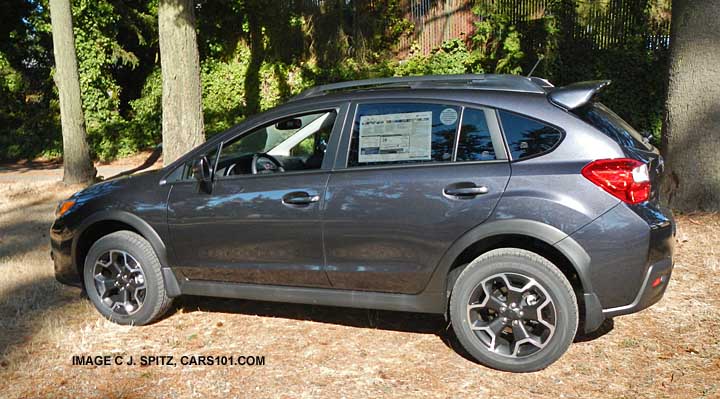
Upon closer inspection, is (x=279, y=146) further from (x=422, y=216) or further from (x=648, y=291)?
(x=648, y=291)

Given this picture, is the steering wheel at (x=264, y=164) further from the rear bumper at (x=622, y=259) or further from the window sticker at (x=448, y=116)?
the rear bumper at (x=622, y=259)

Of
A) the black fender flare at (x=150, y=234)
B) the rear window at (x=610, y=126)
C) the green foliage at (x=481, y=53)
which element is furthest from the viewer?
the green foliage at (x=481, y=53)

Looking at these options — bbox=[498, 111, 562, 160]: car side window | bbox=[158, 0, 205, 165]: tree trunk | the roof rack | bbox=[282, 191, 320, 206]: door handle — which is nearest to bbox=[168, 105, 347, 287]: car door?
bbox=[282, 191, 320, 206]: door handle

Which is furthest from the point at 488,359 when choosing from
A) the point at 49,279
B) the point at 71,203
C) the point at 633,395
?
the point at 49,279

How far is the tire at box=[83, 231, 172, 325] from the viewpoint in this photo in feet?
15.6

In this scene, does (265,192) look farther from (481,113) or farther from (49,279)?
(49,279)

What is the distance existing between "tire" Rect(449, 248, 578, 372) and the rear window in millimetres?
857

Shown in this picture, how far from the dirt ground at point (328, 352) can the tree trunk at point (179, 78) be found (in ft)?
13.4

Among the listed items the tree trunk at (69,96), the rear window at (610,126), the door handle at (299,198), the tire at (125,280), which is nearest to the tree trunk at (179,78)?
the tree trunk at (69,96)

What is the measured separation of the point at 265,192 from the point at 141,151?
16.4m

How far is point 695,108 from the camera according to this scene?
24.0 ft

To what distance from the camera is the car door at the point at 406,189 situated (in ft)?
12.7

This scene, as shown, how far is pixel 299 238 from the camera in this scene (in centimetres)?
427

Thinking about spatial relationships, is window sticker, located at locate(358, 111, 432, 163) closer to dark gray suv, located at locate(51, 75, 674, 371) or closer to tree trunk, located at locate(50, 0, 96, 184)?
dark gray suv, located at locate(51, 75, 674, 371)
